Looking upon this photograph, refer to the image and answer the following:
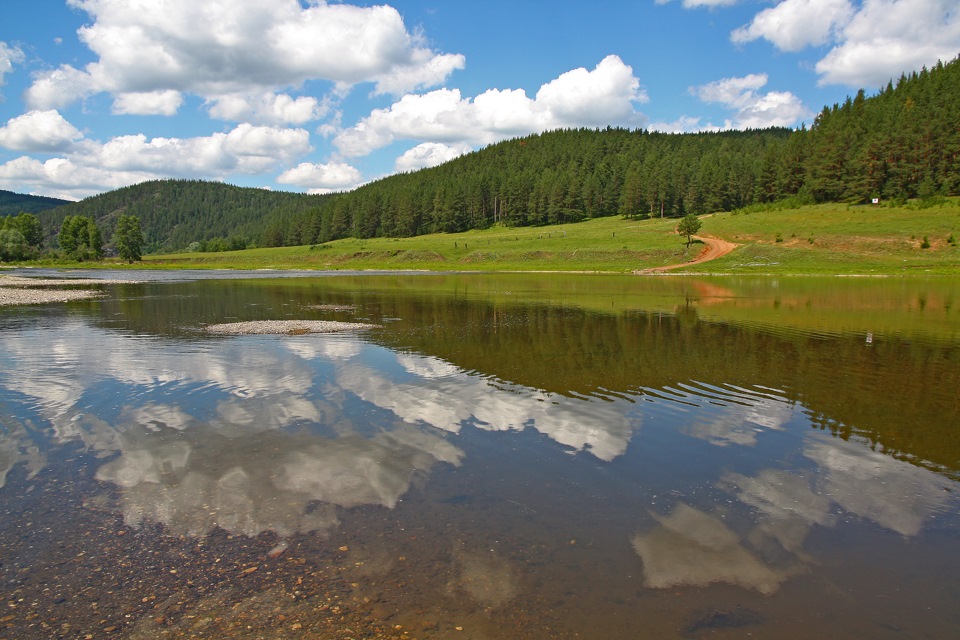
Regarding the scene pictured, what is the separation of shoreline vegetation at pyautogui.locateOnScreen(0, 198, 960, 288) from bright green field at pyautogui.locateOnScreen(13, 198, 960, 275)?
135 millimetres

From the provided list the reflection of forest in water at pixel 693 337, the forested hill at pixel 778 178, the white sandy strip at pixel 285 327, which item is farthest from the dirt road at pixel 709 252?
the white sandy strip at pixel 285 327

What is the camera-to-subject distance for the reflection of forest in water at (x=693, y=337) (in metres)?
16.2

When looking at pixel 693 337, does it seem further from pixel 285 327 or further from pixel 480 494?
pixel 285 327

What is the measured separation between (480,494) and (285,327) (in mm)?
23678

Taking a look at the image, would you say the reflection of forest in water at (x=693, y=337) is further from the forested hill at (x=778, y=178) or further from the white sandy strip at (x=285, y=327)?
the forested hill at (x=778, y=178)

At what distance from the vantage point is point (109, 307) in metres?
42.9

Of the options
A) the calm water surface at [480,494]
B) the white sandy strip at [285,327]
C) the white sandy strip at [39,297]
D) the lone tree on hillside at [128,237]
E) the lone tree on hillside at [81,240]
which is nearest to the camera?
the calm water surface at [480,494]

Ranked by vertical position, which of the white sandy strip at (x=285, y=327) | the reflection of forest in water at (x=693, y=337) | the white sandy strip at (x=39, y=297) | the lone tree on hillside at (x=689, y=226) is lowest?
the reflection of forest in water at (x=693, y=337)

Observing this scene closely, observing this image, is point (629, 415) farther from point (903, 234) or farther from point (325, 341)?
point (903, 234)

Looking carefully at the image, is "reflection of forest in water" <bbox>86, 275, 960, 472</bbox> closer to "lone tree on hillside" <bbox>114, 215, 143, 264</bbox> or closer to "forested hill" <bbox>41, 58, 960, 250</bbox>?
"forested hill" <bbox>41, 58, 960, 250</bbox>

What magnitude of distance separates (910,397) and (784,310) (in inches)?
923

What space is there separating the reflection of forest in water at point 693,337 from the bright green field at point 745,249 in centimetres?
2680

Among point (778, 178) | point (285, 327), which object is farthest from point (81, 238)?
point (778, 178)

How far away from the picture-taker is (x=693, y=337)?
27391 mm
